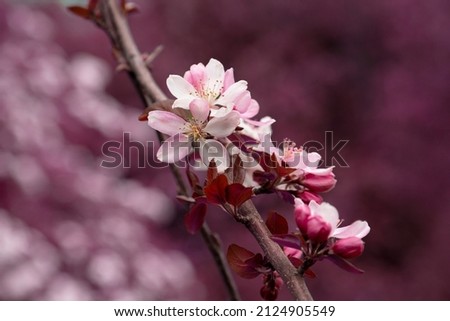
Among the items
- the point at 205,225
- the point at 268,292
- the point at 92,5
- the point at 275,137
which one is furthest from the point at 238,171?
the point at 275,137

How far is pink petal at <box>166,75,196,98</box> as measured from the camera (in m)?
0.49

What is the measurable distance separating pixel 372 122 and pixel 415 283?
0.90m

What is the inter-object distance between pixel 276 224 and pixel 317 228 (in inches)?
1.9

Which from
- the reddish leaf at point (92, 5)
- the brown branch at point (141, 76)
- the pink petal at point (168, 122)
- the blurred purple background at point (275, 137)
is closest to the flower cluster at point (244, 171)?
the pink petal at point (168, 122)

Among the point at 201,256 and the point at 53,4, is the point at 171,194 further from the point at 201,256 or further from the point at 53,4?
the point at 53,4

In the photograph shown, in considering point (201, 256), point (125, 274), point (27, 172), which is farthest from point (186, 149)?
point (201, 256)

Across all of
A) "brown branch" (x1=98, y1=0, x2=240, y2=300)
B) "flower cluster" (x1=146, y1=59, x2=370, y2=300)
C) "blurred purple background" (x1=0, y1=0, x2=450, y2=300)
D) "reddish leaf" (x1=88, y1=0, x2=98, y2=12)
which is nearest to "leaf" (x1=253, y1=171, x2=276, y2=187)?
"flower cluster" (x1=146, y1=59, x2=370, y2=300)

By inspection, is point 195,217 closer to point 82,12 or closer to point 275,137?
point 82,12

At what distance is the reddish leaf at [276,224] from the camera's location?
0.46 m

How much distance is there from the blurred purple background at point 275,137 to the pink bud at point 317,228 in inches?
89.1

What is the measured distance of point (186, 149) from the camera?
1.58 ft

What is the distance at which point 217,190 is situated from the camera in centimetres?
43

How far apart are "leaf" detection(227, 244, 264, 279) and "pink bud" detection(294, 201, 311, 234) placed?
4 centimetres

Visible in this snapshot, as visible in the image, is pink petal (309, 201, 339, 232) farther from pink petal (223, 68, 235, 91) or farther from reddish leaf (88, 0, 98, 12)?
reddish leaf (88, 0, 98, 12)
